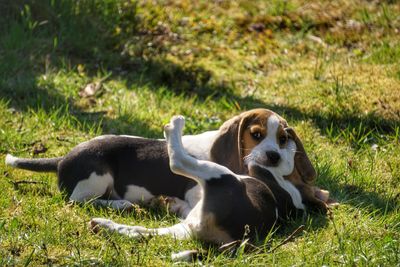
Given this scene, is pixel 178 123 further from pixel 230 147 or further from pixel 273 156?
pixel 273 156

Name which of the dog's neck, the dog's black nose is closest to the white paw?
the dog's neck

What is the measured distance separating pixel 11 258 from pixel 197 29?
5673 millimetres

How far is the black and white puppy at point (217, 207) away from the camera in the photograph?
16.4 ft

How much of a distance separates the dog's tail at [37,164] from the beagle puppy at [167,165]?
9cm

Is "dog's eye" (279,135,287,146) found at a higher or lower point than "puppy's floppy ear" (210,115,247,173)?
higher

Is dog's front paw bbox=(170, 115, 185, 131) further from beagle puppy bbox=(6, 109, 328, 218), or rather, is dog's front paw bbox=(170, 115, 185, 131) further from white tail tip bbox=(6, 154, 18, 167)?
white tail tip bbox=(6, 154, 18, 167)

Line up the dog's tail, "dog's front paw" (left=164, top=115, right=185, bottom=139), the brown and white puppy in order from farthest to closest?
the dog's tail, the brown and white puppy, "dog's front paw" (left=164, top=115, right=185, bottom=139)

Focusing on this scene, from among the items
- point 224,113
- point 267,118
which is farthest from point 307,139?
point 267,118

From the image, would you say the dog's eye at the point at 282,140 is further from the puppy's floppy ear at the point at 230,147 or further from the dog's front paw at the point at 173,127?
the dog's front paw at the point at 173,127

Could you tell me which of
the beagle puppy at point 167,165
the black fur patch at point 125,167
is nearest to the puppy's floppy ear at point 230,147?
the beagle puppy at point 167,165

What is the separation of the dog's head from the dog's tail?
3.98 feet

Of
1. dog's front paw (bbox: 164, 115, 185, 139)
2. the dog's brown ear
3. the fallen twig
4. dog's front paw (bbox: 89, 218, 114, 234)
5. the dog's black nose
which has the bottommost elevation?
dog's front paw (bbox: 89, 218, 114, 234)

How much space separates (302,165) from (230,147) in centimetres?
53

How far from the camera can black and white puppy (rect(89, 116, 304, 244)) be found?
4.98 meters
